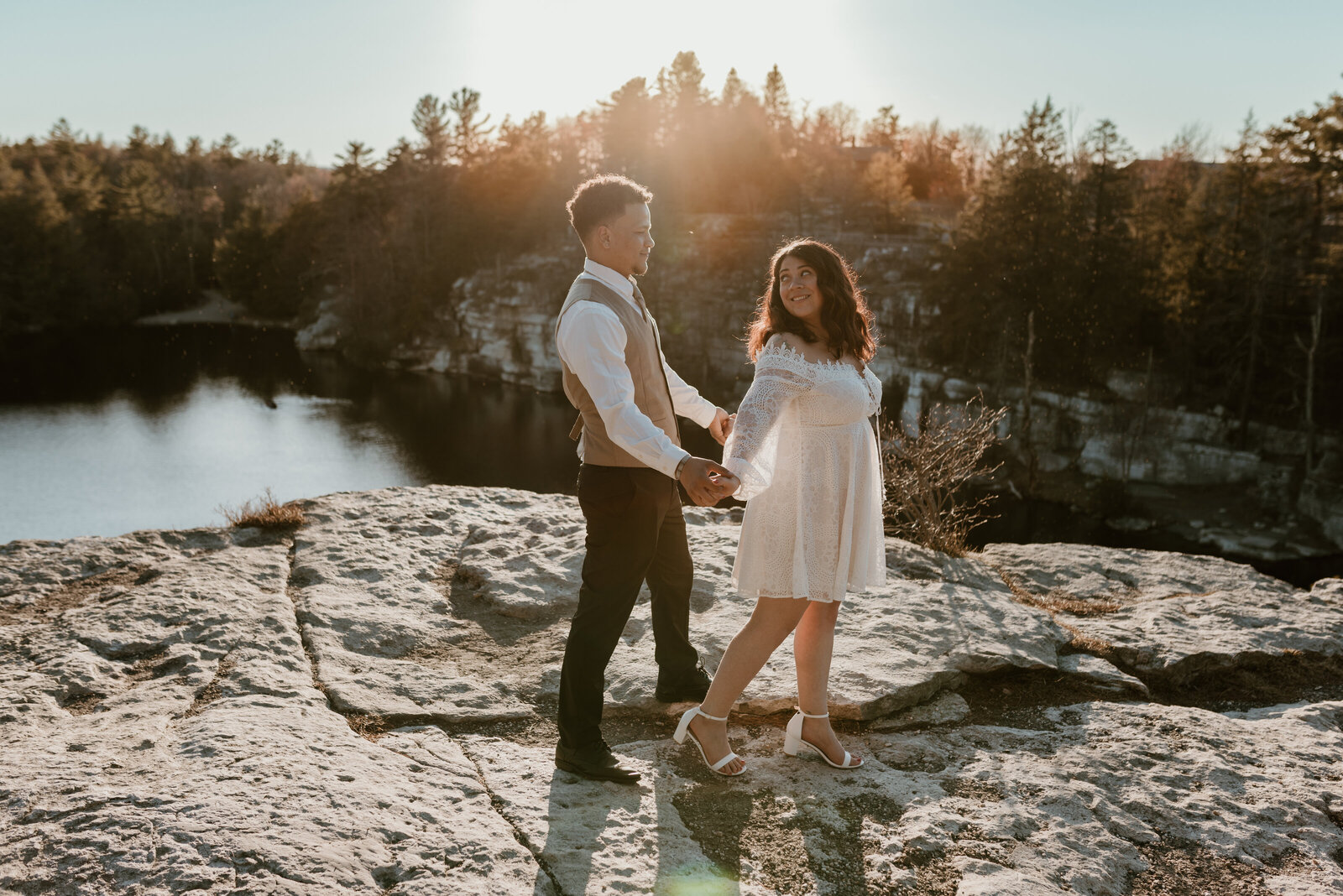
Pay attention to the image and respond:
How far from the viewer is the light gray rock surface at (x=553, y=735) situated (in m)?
2.29

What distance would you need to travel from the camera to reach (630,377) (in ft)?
9.24

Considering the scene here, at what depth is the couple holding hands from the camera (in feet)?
8.82

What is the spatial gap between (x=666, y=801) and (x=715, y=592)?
73.7 inches

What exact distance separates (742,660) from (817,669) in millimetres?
273

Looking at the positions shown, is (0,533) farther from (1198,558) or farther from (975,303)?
(975,303)

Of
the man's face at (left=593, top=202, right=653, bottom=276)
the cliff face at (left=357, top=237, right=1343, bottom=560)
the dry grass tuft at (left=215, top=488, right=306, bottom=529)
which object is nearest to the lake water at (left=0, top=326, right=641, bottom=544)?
the cliff face at (left=357, top=237, right=1343, bottom=560)

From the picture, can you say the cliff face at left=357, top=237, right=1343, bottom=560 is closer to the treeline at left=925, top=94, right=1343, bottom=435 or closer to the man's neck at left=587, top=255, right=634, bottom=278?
the treeline at left=925, top=94, right=1343, bottom=435

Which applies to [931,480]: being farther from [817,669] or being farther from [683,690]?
[817,669]

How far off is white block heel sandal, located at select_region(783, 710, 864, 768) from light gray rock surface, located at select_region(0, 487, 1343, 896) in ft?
0.13

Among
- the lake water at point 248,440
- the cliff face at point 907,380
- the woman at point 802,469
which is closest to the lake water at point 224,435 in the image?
the lake water at point 248,440

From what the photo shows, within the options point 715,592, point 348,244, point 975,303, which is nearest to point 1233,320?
point 975,303

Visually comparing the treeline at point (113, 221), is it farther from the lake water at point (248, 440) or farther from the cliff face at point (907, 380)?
the cliff face at point (907, 380)

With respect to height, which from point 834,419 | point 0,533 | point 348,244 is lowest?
point 0,533

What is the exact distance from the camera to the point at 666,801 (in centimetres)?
272
